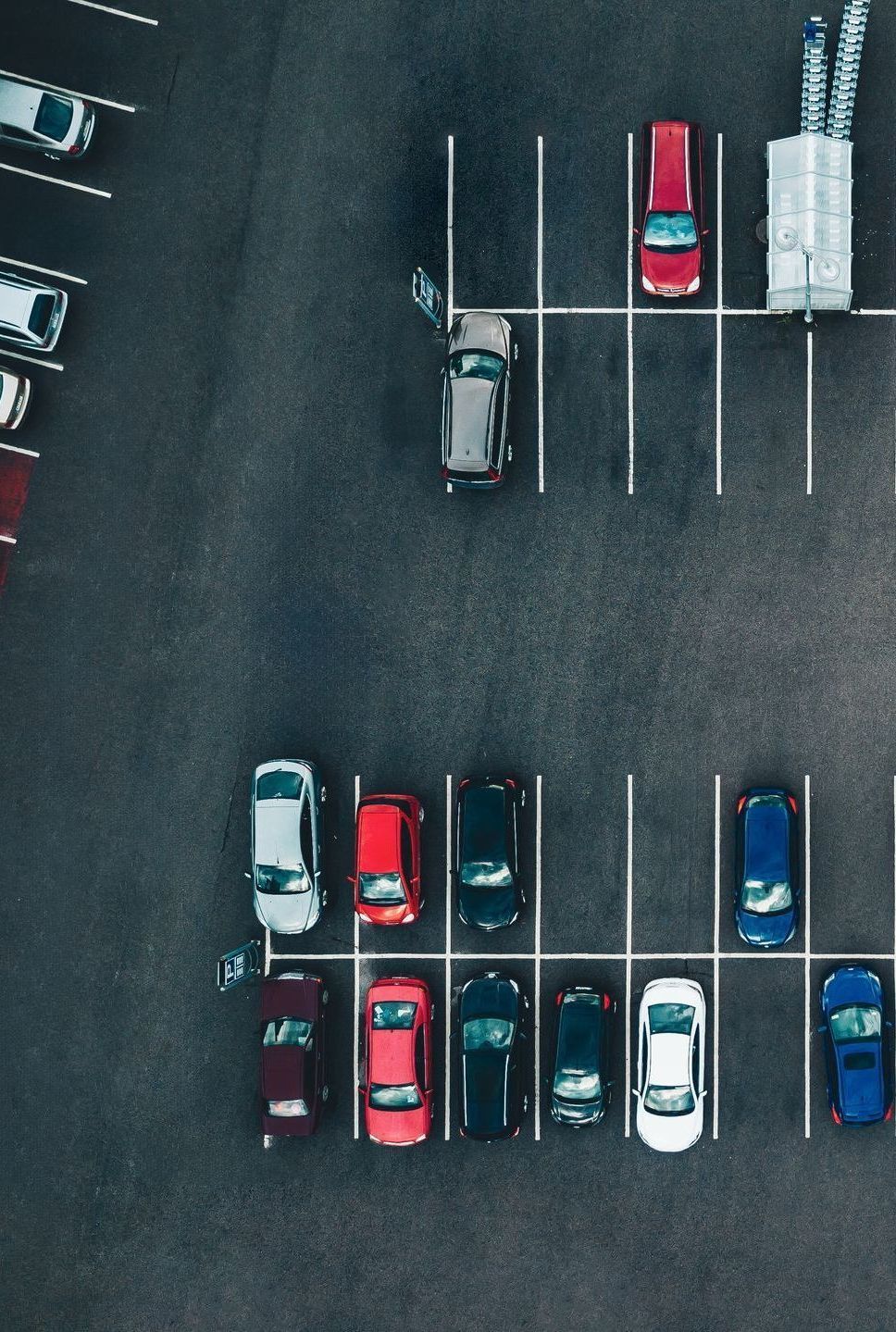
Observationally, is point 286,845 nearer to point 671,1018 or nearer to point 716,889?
point 671,1018

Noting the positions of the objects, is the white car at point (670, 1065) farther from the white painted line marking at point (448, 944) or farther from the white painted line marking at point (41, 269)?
the white painted line marking at point (41, 269)

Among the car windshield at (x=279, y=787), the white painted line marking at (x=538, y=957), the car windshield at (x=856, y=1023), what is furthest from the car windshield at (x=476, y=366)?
the car windshield at (x=856, y=1023)

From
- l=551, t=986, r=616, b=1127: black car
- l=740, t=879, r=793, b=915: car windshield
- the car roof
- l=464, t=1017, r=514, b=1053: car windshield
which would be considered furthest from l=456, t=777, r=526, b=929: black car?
the car roof

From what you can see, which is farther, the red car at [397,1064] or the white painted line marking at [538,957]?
the white painted line marking at [538,957]

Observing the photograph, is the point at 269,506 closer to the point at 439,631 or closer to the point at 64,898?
the point at 439,631

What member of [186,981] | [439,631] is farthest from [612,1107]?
[439,631]

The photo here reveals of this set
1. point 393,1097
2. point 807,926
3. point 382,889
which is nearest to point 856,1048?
point 807,926
